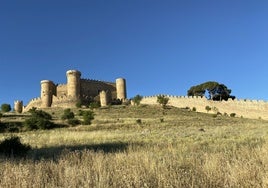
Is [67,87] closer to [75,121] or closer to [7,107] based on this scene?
[7,107]

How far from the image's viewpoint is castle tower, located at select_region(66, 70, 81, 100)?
6862 centimetres

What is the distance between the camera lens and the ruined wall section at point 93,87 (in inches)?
2860

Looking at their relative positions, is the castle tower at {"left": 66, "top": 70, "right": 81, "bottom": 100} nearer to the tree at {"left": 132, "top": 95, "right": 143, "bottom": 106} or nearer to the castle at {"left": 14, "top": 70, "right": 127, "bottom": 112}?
the castle at {"left": 14, "top": 70, "right": 127, "bottom": 112}

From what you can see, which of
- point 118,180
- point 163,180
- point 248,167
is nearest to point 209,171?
point 248,167

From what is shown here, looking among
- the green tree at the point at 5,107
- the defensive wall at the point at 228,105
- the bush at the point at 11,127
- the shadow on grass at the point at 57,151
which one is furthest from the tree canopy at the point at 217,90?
the shadow on grass at the point at 57,151

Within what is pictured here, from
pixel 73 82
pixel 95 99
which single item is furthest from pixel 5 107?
pixel 95 99

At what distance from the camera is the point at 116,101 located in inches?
2822

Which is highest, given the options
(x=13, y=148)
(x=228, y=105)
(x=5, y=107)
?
(x=5, y=107)

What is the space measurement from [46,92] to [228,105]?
3494 cm

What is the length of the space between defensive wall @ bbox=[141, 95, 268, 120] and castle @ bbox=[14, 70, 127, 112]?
1147 centimetres

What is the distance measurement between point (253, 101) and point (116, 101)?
2700 cm

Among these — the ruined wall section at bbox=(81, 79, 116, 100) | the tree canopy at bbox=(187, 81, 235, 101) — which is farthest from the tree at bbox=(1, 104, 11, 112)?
the tree canopy at bbox=(187, 81, 235, 101)

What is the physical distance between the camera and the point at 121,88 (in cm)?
7838

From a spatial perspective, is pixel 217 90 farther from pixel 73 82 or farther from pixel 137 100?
pixel 73 82
